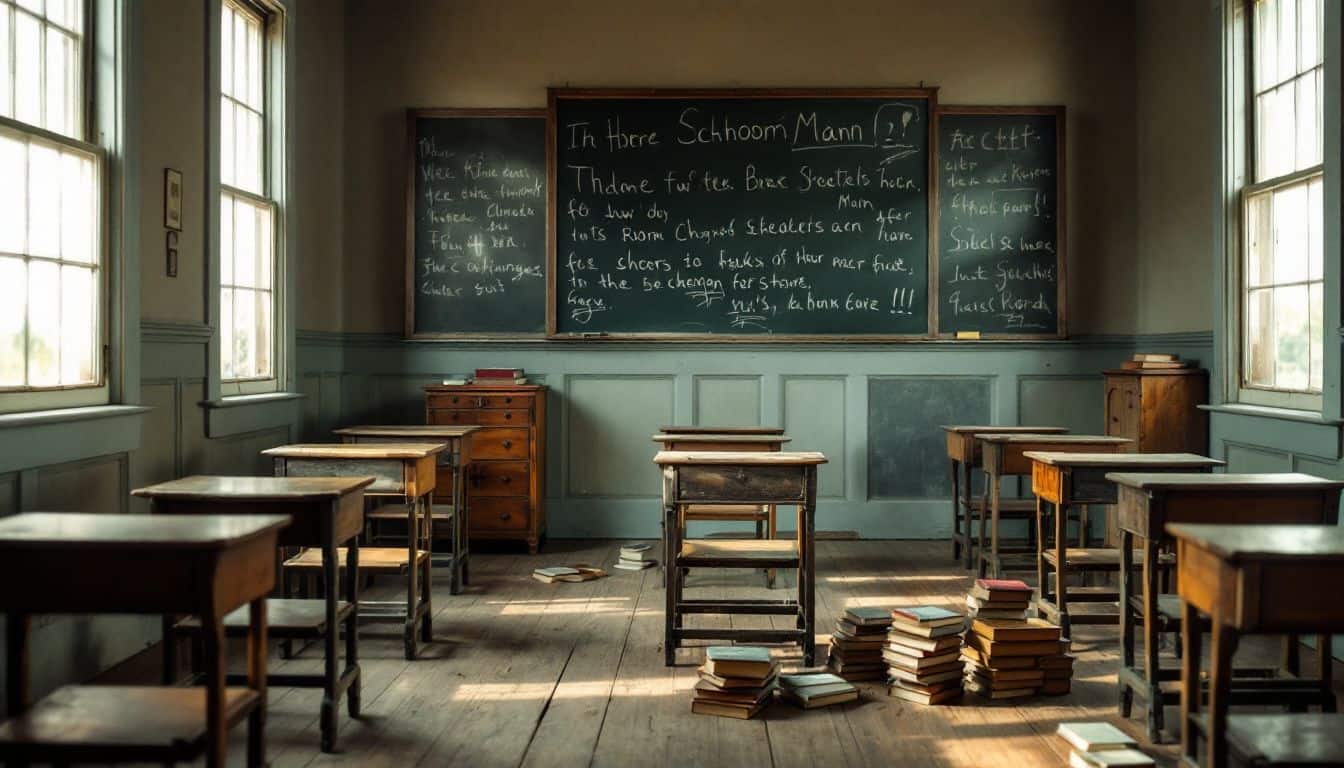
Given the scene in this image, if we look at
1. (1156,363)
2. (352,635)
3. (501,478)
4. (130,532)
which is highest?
(1156,363)

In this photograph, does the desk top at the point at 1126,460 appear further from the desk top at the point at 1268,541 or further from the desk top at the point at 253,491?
the desk top at the point at 253,491

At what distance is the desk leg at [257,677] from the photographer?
8.75 ft

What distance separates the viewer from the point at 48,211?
380 cm

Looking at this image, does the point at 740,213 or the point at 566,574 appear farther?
the point at 740,213

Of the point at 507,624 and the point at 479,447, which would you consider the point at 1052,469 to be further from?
the point at 479,447

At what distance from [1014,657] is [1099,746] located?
739 mm

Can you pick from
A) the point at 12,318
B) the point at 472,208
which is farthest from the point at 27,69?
the point at 472,208

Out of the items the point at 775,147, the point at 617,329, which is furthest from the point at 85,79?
the point at 775,147

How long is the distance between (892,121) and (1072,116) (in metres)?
1.13

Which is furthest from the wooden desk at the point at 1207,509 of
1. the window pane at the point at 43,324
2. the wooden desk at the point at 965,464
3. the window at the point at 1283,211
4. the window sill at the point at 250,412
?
the window sill at the point at 250,412

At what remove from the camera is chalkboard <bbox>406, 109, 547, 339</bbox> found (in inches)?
275

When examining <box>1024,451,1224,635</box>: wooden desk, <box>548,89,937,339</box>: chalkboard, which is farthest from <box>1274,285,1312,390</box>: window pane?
<box>548,89,937,339</box>: chalkboard

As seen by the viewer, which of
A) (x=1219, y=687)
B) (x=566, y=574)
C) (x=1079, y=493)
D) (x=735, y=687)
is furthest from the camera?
(x=566, y=574)

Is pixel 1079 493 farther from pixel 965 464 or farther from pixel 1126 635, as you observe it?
pixel 965 464
